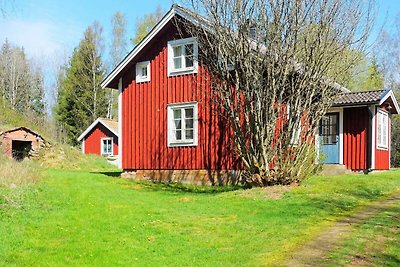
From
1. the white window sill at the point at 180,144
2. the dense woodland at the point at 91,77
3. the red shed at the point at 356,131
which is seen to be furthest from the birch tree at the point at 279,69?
the dense woodland at the point at 91,77

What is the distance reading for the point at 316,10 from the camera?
40.4 feet

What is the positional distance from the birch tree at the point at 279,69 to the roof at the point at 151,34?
183 cm

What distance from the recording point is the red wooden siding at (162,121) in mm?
15820

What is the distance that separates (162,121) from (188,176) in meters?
2.48

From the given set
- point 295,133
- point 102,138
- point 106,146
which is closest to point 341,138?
point 295,133

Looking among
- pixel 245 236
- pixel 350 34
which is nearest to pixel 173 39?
pixel 350 34

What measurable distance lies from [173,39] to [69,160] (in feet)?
44.3

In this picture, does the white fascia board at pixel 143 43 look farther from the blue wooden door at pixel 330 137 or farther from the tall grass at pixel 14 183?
the blue wooden door at pixel 330 137

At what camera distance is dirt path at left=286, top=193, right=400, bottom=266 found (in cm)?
598

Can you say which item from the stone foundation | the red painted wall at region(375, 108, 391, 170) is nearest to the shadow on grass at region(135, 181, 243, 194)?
the stone foundation

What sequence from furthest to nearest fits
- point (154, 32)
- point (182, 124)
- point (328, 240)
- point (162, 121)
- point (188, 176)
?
point (162, 121)
point (154, 32)
point (182, 124)
point (188, 176)
point (328, 240)

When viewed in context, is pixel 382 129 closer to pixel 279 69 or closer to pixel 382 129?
pixel 382 129

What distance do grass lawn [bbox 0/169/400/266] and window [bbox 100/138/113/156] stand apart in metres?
21.1

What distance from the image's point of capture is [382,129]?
19766 millimetres
